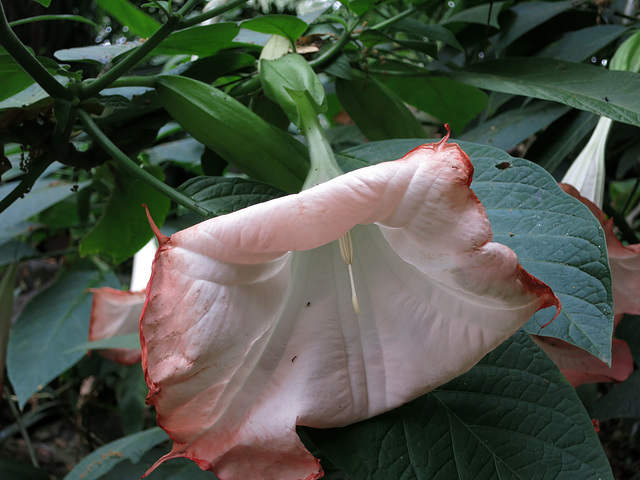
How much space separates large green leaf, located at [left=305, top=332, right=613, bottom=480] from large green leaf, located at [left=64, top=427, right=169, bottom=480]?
1.70 ft

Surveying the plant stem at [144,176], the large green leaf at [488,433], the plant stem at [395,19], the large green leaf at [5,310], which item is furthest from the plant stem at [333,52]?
the large green leaf at [5,310]

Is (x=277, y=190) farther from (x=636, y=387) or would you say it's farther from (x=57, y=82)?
(x=636, y=387)

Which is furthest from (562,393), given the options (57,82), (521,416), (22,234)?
(22,234)

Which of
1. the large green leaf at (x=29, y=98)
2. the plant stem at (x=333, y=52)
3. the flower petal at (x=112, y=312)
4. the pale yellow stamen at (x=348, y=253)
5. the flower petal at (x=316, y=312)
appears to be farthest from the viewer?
the flower petal at (x=112, y=312)

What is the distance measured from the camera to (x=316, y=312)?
46 cm

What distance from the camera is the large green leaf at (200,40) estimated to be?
573 mm

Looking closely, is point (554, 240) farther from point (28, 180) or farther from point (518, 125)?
point (28, 180)

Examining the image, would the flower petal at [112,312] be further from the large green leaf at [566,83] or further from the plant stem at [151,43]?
the large green leaf at [566,83]

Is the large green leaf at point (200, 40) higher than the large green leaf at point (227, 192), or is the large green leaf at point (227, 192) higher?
the large green leaf at point (200, 40)

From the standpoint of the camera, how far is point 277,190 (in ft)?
1.74

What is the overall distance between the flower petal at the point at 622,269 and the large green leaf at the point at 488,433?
18 cm

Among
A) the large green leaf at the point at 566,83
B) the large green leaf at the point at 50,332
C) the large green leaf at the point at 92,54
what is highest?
the large green leaf at the point at 92,54

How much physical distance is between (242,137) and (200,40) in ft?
0.50

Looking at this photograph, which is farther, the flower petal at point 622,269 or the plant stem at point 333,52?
the plant stem at point 333,52
